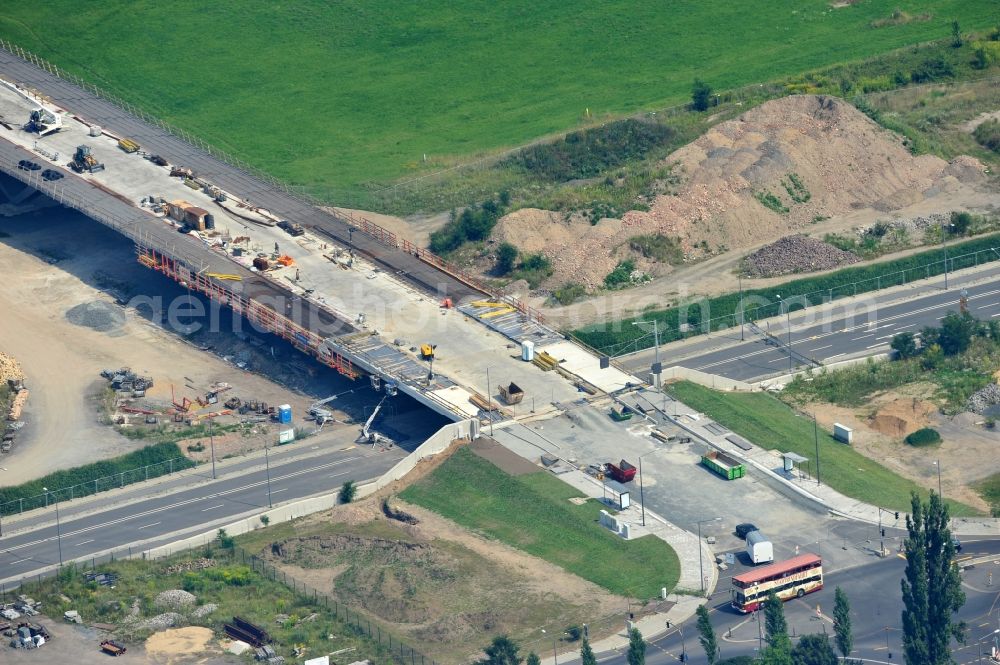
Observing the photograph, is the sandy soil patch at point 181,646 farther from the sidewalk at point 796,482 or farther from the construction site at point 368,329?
the sidewalk at point 796,482

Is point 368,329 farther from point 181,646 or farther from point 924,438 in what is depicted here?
point 181,646

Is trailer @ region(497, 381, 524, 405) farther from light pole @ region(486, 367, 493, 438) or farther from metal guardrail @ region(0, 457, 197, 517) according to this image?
metal guardrail @ region(0, 457, 197, 517)

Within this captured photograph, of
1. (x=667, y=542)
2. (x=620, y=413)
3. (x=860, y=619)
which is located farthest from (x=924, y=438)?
(x=860, y=619)

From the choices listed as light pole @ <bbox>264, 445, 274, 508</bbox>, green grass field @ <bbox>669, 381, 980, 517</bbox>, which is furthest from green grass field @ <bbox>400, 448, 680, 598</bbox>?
green grass field @ <bbox>669, 381, 980, 517</bbox>

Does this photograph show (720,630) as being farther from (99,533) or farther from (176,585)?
(99,533)

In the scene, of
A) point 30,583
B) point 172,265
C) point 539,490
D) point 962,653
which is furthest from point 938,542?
point 172,265

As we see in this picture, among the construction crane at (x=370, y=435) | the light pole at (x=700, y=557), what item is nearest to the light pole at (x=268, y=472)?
the construction crane at (x=370, y=435)
